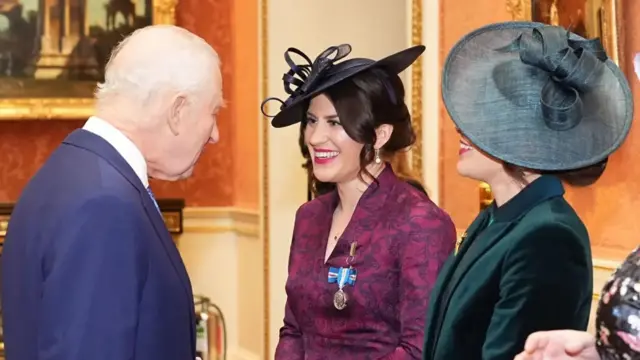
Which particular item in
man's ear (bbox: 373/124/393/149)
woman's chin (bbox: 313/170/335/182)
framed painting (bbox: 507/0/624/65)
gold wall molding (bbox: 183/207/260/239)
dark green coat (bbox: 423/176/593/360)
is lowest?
gold wall molding (bbox: 183/207/260/239)

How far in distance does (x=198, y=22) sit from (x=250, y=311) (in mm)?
1777

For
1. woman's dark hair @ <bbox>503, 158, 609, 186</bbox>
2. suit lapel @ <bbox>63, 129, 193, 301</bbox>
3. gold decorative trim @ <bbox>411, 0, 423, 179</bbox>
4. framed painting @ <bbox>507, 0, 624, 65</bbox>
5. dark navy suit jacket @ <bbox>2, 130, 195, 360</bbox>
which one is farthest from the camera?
gold decorative trim @ <bbox>411, 0, 423, 179</bbox>

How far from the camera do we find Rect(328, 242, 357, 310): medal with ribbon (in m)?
2.66

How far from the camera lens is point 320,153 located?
2830 mm

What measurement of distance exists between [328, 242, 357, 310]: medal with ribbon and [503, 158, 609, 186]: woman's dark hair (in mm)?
719

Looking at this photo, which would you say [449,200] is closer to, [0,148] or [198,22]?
[198,22]

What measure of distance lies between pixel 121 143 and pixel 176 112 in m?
0.15

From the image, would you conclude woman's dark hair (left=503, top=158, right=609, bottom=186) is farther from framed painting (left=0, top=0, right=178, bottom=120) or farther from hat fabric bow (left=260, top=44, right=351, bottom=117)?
framed painting (left=0, top=0, right=178, bottom=120)

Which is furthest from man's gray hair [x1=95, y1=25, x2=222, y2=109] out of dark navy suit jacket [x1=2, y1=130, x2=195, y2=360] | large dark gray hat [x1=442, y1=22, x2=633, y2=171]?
large dark gray hat [x1=442, y1=22, x2=633, y2=171]

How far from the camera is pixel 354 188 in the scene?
2.85 metres

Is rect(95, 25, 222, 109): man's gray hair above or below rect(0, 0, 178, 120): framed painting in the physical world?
below

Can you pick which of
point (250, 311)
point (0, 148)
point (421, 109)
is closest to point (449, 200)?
point (421, 109)

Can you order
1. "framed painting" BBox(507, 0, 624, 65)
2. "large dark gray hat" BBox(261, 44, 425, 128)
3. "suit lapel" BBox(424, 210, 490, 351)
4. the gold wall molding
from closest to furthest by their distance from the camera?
"suit lapel" BBox(424, 210, 490, 351) → "large dark gray hat" BBox(261, 44, 425, 128) → "framed painting" BBox(507, 0, 624, 65) → the gold wall molding

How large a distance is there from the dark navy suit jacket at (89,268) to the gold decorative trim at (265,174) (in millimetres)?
3223
